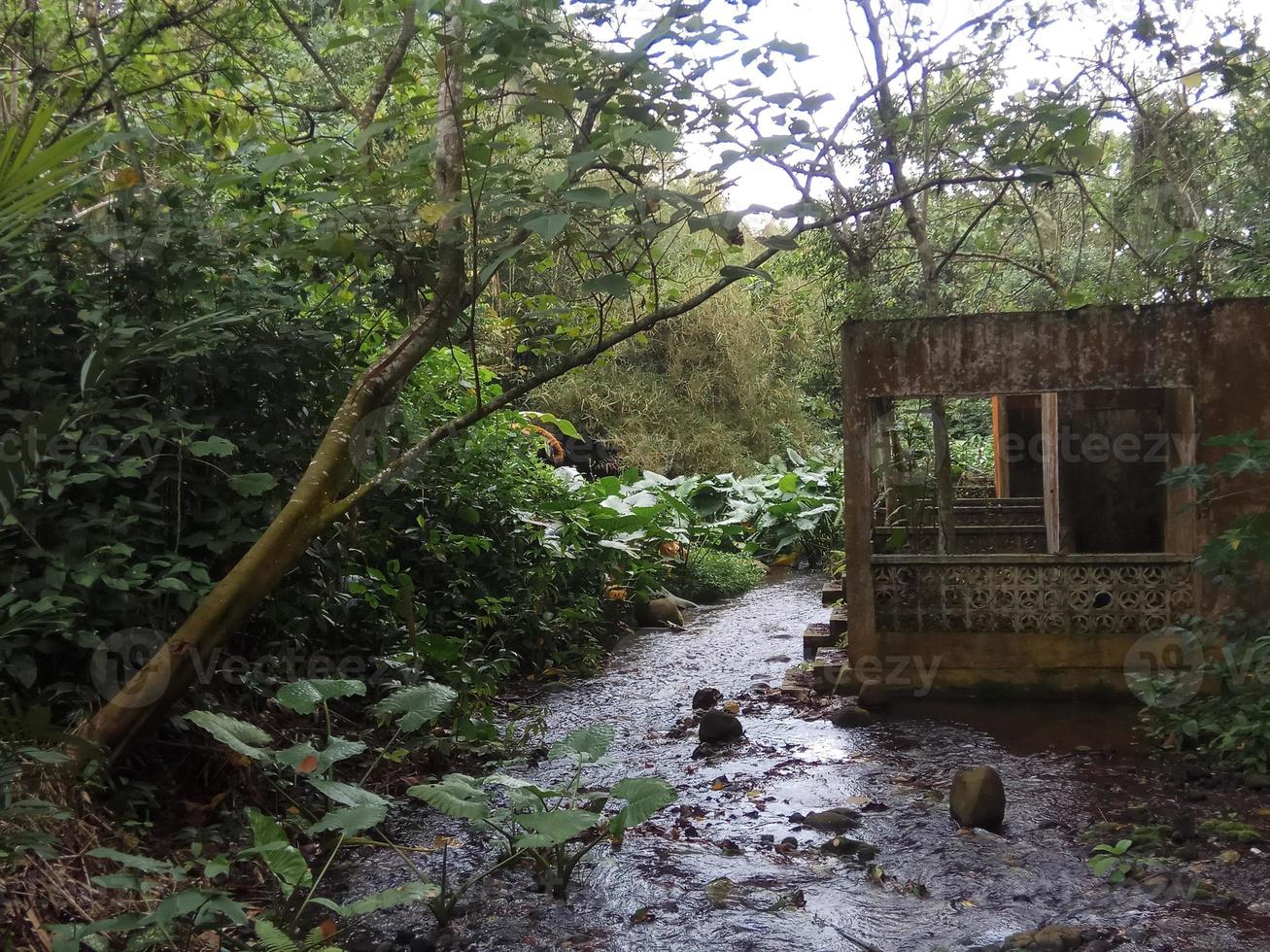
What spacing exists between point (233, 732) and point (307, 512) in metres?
0.84

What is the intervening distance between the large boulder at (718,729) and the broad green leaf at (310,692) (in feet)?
8.40

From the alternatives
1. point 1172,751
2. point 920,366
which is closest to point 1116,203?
point 920,366

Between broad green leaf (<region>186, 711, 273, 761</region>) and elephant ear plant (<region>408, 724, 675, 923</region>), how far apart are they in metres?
0.58

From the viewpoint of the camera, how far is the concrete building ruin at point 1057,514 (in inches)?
241

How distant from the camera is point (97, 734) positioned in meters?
3.77

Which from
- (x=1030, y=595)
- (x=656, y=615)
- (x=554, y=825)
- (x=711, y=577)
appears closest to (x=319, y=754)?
(x=554, y=825)

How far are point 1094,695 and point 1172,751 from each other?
969 millimetres

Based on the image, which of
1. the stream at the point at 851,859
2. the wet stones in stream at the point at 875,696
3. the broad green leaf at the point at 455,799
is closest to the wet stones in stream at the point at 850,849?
A: the stream at the point at 851,859

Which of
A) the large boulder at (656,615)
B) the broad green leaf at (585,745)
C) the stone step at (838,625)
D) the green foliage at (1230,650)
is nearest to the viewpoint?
the broad green leaf at (585,745)

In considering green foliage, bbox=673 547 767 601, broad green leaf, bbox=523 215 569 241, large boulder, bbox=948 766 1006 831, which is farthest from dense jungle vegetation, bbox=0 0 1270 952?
green foliage, bbox=673 547 767 601

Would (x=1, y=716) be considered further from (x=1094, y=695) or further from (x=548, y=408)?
(x=548, y=408)

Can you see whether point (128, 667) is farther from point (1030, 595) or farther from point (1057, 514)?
point (1057, 514)

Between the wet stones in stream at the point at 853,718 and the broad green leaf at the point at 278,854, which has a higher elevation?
the broad green leaf at the point at 278,854

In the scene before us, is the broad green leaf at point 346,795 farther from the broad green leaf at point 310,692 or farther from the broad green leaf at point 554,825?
the broad green leaf at point 554,825
